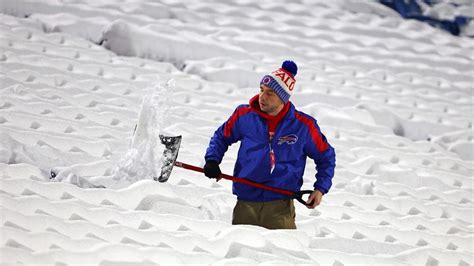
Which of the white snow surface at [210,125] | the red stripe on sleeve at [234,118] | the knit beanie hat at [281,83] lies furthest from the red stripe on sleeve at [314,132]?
the white snow surface at [210,125]

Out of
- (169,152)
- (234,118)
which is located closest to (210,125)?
(169,152)

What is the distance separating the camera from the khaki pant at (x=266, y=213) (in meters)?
3.13

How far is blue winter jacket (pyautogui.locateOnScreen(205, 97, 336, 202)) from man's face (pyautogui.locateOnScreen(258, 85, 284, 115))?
5 cm

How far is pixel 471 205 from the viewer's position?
4.68 meters

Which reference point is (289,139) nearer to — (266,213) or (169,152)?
(266,213)

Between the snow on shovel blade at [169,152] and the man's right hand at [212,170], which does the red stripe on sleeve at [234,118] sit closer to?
the man's right hand at [212,170]

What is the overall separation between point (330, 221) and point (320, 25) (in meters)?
4.63

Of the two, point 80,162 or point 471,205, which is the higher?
point 80,162

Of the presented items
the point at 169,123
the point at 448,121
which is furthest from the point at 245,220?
the point at 448,121

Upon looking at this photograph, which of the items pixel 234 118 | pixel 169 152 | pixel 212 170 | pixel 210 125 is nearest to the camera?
pixel 212 170

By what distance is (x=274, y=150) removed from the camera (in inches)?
121

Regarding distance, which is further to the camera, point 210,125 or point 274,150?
point 210,125

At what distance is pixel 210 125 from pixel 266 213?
1910 millimetres

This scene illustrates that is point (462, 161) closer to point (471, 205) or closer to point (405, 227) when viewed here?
point (471, 205)
